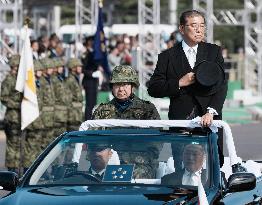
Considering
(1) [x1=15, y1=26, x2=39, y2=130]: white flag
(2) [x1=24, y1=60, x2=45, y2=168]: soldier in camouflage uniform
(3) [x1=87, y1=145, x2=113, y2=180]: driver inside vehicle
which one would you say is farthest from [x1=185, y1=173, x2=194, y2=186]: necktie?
(1) [x1=15, y1=26, x2=39, y2=130]: white flag

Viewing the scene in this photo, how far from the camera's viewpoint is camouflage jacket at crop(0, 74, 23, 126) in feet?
70.6

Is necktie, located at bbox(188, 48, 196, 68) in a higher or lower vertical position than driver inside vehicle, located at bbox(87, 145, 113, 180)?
higher

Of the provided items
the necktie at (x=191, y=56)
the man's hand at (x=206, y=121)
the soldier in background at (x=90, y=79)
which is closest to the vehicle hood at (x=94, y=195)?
the man's hand at (x=206, y=121)

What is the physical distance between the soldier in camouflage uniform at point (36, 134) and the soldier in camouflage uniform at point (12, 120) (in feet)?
0.49

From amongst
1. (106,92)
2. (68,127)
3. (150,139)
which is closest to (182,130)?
(150,139)

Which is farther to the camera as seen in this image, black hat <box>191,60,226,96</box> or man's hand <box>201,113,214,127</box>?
black hat <box>191,60,226,96</box>

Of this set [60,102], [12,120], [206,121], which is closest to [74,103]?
A: [60,102]

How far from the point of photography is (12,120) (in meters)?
21.5

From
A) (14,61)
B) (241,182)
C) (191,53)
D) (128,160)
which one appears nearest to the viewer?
(241,182)

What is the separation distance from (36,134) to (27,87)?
34.8 inches

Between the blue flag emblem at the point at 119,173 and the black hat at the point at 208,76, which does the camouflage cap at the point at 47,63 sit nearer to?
the black hat at the point at 208,76

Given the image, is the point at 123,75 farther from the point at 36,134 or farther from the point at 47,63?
the point at 47,63

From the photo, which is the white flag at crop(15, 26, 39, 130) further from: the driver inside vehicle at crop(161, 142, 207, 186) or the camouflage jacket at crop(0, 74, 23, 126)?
the driver inside vehicle at crop(161, 142, 207, 186)

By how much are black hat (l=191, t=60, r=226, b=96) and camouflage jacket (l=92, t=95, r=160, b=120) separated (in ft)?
1.47
